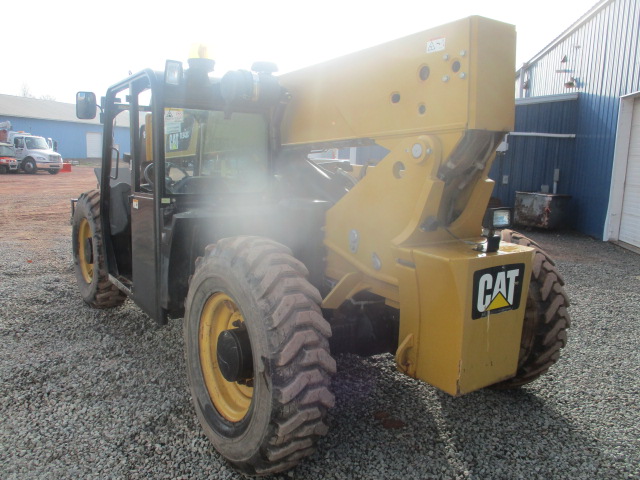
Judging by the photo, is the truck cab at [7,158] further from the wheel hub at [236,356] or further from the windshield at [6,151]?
the wheel hub at [236,356]

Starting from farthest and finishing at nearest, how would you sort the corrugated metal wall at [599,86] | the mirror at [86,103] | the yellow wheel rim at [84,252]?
1. the corrugated metal wall at [599,86]
2. the yellow wheel rim at [84,252]
3. the mirror at [86,103]

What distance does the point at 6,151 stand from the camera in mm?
27391

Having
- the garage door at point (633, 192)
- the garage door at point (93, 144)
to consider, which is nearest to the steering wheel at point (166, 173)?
the garage door at point (633, 192)

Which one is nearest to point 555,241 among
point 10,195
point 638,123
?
point 638,123

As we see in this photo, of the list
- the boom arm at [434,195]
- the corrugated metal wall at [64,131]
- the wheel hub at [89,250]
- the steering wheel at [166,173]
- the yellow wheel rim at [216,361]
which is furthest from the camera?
the corrugated metal wall at [64,131]

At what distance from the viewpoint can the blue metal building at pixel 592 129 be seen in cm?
977

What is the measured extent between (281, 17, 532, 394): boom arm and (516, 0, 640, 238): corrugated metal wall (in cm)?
867

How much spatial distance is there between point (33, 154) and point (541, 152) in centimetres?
2652

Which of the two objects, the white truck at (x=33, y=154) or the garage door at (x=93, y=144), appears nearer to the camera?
the white truck at (x=33, y=154)

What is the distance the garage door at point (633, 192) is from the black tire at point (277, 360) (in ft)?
30.6

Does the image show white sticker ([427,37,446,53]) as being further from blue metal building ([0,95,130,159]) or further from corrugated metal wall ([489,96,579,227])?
blue metal building ([0,95,130,159])

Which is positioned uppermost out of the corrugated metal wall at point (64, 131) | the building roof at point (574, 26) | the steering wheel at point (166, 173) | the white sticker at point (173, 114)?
the building roof at point (574, 26)

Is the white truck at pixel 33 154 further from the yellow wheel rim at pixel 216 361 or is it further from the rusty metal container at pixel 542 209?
the yellow wheel rim at pixel 216 361

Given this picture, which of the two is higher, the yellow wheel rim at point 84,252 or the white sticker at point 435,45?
the white sticker at point 435,45
